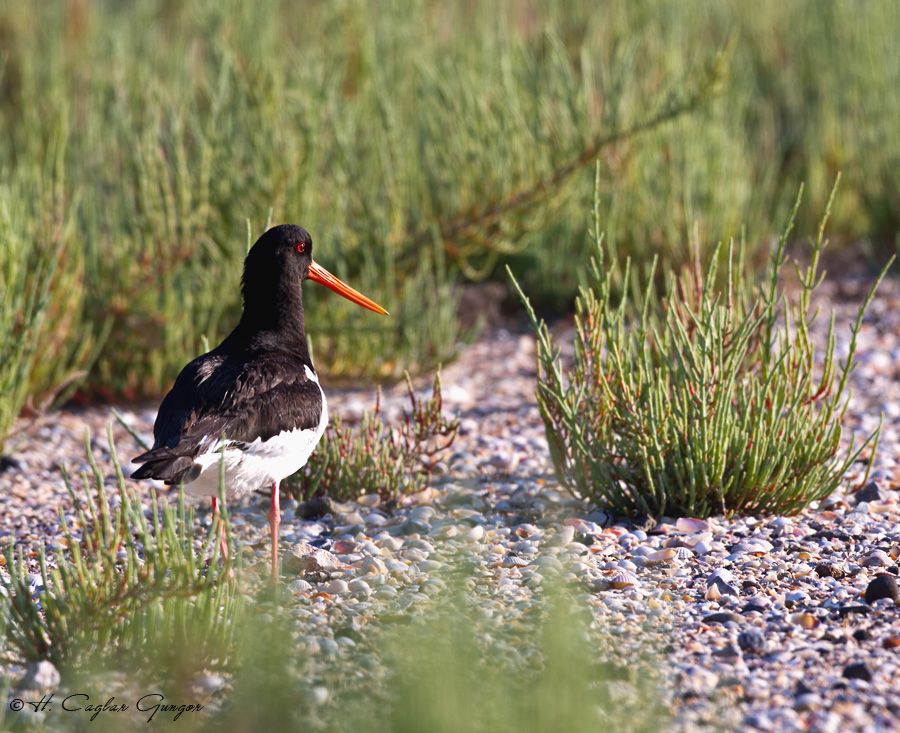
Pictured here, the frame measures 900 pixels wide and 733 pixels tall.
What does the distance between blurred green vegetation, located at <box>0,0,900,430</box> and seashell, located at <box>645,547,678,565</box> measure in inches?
114

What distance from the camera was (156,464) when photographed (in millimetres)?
3969

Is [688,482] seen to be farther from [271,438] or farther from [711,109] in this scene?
[711,109]

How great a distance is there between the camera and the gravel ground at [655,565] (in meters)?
3.51

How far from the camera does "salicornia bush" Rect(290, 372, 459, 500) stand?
5430 millimetres

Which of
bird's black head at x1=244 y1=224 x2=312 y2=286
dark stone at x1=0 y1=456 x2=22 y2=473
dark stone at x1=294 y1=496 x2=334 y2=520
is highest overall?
bird's black head at x1=244 y1=224 x2=312 y2=286

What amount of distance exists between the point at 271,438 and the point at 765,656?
183 cm

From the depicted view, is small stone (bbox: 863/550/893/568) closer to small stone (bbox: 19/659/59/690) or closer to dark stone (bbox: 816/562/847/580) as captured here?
dark stone (bbox: 816/562/847/580)

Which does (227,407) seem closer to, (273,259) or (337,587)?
(337,587)

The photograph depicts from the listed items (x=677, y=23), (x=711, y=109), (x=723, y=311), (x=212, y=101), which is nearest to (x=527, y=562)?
(x=723, y=311)

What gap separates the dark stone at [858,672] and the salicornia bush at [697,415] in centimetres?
140

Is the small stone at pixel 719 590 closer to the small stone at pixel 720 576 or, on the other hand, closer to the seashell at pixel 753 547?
the small stone at pixel 720 576

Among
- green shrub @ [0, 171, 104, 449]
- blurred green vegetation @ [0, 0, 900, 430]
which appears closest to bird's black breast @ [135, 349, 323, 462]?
green shrub @ [0, 171, 104, 449]

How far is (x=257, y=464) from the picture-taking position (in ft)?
14.6

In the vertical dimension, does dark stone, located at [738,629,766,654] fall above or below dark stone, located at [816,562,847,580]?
above
